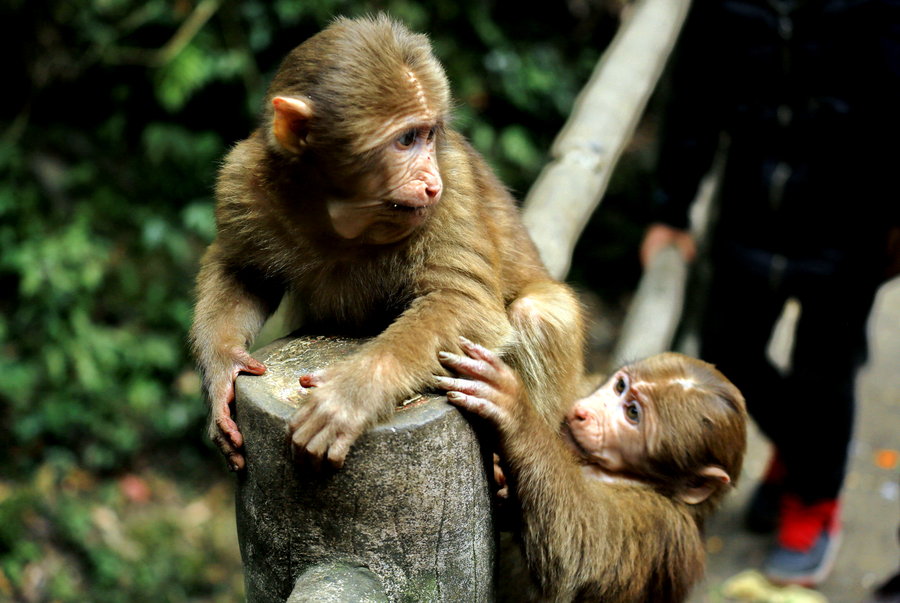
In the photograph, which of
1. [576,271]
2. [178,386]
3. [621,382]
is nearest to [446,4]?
[576,271]

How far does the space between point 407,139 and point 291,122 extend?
1.10 feet

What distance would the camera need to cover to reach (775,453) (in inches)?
233

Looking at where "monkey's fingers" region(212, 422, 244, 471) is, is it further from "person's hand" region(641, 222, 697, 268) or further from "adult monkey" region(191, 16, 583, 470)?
"person's hand" region(641, 222, 697, 268)

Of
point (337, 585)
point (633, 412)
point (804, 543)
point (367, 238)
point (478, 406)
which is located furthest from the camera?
point (804, 543)

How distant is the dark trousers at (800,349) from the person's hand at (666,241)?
22 centimetres

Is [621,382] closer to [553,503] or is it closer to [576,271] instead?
[553,503]

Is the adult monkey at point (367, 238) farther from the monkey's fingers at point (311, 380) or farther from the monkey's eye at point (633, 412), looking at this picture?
the monkey's eye at point (633, 412)

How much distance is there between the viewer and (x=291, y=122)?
2500 millimetres

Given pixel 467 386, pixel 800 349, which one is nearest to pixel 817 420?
pixel 800 349

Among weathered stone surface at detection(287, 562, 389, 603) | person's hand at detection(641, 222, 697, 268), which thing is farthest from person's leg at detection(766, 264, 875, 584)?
weathered stone surface at detection(287, 562, 389, 603)

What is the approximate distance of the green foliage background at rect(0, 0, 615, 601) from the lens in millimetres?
6414

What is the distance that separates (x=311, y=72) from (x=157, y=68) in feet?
16.4

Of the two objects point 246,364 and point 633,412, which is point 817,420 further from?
point 246,364

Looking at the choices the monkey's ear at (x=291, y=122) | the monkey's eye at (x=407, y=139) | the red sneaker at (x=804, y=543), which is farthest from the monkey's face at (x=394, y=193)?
the red sneaker at (x=804, y=543)
